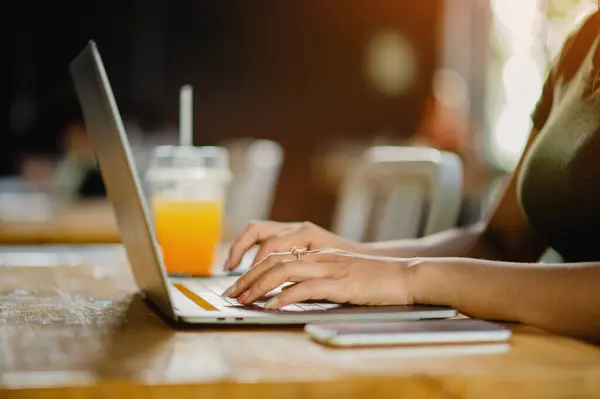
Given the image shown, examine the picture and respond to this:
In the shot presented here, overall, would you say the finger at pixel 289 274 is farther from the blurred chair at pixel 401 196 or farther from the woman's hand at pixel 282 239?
the blurred chair at pixel 401 196

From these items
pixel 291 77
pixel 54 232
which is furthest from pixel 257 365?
pixel 291 77

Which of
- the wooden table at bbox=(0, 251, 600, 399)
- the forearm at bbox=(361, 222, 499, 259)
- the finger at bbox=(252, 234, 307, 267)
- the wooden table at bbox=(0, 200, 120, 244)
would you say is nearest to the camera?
the wooden table at bbox=(0, 251, 600, 399)

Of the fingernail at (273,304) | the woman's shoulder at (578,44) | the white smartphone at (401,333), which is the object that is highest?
the woman's shoulder at (578,44)

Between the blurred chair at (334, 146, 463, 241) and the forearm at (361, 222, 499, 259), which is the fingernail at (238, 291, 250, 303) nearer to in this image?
the forearm at (361, 222, 499, 259)

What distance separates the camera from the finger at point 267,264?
86cm

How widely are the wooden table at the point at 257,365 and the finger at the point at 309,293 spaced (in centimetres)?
6

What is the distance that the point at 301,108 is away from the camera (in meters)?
6.00

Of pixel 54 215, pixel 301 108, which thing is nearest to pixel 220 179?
pixel 54 215

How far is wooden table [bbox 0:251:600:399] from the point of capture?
22.5 inches

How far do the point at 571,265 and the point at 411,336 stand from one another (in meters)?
0.25

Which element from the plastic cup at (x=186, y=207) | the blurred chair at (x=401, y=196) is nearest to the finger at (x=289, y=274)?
the plastic cup at (x=186, y=207)

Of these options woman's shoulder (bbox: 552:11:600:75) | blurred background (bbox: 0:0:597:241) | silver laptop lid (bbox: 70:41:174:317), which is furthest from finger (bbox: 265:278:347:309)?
blurred background (bbox: 0:0:597:241)

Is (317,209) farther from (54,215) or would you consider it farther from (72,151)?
(54,215)

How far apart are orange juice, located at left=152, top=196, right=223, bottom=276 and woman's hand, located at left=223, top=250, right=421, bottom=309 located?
0.50 m
